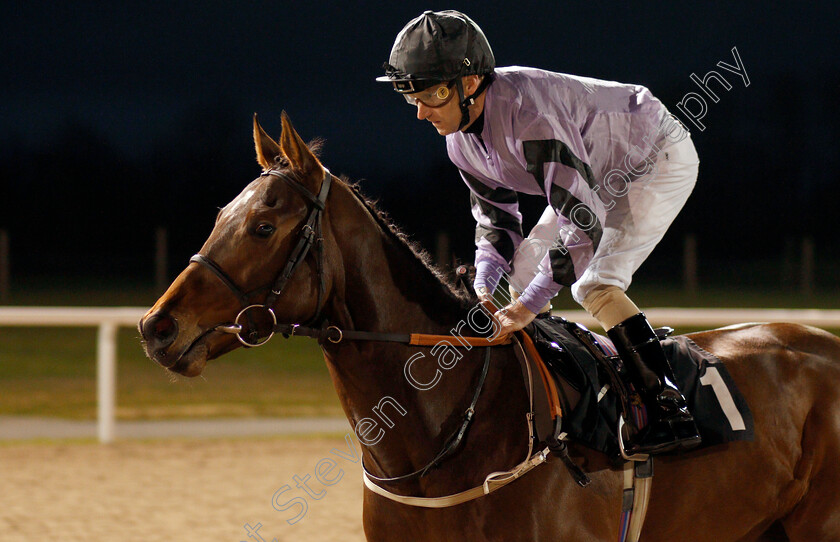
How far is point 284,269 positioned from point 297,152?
0.27 metres

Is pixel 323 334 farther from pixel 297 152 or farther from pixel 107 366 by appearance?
pixel 107 366

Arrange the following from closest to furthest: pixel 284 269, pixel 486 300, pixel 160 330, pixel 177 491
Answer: pixel 160 330 < pixel 284 269 < pixel 486 300 < pixel 177 491

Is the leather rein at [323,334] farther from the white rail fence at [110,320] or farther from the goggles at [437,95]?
the white rail fence at [110,320]

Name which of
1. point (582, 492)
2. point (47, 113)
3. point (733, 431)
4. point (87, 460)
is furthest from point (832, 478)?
point (47, 113)

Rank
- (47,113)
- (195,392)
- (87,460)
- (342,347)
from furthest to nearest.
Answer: (47,113)
(195,392)
(87,460)
(342,347)

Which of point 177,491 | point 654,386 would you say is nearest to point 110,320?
point 177,491

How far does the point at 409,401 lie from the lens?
6.56ft

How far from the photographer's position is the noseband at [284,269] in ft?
5.86

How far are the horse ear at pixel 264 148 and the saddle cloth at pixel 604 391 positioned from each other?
0.78m

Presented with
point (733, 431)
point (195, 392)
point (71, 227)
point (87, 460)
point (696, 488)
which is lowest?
point (71, 227)

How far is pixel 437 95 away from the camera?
2.03m

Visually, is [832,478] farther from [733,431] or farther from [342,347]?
[342,347]

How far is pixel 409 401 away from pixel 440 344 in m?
0.15

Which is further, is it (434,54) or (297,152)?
(434,54)
